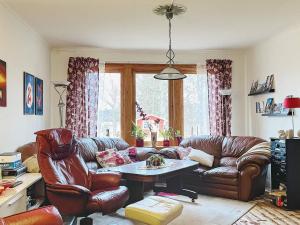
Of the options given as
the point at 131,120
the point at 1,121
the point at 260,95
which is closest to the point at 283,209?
the point at 260,95

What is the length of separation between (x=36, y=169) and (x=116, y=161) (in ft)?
4.91

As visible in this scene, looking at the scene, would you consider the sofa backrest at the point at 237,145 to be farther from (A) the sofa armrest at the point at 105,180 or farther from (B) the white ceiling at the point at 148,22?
(A) the sofa armrest at the point at 105,180

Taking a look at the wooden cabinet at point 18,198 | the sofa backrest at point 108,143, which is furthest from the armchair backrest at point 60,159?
the sofa backrest at point 108,143

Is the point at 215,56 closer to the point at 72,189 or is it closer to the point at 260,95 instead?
the point at 260,95

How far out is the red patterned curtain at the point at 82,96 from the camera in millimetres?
5660

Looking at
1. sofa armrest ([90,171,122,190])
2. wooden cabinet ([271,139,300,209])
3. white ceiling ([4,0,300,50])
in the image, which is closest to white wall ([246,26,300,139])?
white ceiling ([4,0,300,50])

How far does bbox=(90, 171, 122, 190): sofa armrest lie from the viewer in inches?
135

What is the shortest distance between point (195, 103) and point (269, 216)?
298 centimetres

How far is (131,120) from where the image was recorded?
6.05 meters

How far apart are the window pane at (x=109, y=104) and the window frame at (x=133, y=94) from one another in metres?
0.10

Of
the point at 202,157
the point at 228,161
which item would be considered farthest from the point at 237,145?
the point at 202,157

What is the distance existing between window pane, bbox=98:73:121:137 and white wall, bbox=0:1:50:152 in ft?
4.59

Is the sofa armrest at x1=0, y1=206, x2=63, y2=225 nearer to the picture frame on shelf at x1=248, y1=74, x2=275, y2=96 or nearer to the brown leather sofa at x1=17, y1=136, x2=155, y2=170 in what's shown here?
the brown leather sofa at x1=17, y1=136, x2=155, y2=170

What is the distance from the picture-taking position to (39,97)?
4902mm
